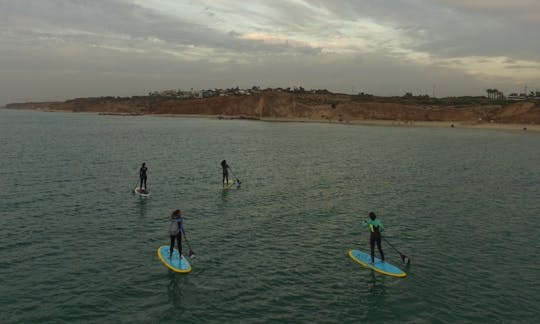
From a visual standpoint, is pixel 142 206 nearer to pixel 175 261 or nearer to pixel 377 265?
pixel 175 261

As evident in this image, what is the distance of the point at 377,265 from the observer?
1677 centimetres

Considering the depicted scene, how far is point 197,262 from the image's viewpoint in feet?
56.0

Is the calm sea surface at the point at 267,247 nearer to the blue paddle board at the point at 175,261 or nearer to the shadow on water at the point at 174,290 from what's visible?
the shadow on water at the point at 174,290

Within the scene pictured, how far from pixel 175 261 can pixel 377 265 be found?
7817mm

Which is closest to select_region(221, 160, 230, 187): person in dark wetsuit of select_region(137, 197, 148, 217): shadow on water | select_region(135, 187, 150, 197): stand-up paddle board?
select_region(135, 187, 150, 197): stand-up paddle board

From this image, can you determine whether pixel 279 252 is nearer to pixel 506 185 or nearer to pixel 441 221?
pixel 441 221

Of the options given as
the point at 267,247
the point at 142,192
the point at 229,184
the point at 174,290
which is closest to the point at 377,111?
the point at 229,184

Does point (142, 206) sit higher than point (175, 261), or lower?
higher

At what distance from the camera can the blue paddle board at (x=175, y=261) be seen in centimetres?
1600

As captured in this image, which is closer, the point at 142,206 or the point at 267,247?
the point at 267,247

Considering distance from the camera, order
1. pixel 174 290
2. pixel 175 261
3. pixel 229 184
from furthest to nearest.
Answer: pixel 229 184 → pixel 175 261 → pixel 174 290

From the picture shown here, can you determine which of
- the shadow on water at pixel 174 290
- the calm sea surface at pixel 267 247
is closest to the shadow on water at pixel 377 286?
the calm sea surface at pixel 267 247

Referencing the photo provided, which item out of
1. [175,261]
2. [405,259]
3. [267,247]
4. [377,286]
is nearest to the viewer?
[377,286]

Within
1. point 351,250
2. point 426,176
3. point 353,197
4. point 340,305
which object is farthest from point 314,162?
point 340,305
